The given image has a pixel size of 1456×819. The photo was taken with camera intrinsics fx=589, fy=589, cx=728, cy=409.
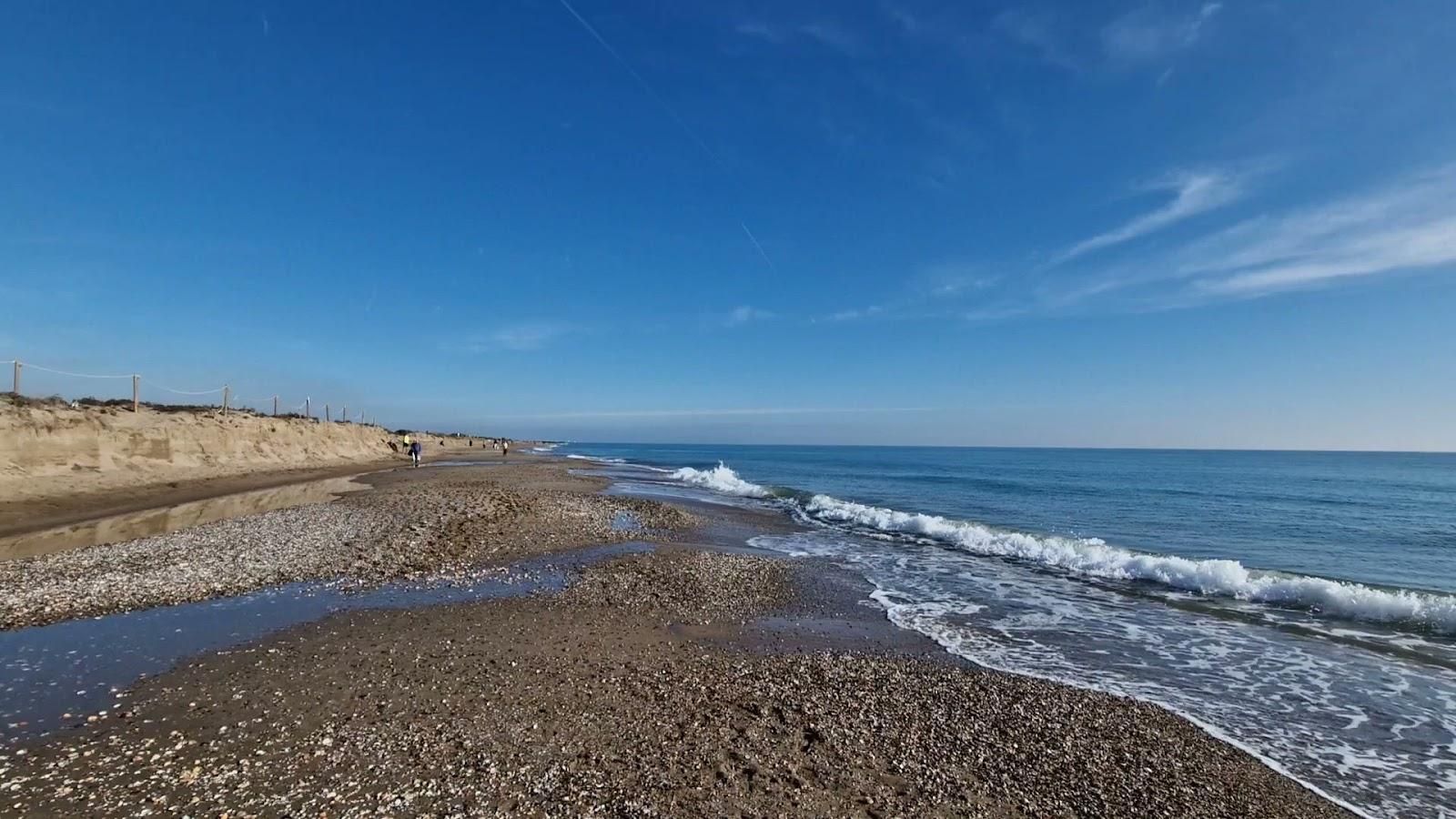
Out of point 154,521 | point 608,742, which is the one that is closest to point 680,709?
point 608,742

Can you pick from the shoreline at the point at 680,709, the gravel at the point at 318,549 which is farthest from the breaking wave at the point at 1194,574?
the gravel at the point at 318,549

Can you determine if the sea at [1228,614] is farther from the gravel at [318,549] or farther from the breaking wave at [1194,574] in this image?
the gravel at [318,549]

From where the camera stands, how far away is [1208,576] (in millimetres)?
16188

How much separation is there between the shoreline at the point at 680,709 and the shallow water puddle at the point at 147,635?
0.45 metres

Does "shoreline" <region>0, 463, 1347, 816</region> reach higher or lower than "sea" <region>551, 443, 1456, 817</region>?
higher

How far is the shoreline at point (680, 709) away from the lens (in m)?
5.68

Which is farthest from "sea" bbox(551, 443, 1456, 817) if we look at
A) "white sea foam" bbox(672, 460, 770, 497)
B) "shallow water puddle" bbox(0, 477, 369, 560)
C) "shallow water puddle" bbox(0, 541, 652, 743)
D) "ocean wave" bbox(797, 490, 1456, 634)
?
"shallow water puddle" bbox(0, 477, 369, 560)

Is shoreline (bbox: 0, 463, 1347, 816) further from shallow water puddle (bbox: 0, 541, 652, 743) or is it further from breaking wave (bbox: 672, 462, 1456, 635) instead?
breaking wave (bbox: 672, 462, 1456, 635)

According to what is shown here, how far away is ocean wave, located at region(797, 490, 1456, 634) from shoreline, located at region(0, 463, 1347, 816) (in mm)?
10183

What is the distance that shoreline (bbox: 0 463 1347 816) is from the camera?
5676 millimetres

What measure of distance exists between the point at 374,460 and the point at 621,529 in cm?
4800

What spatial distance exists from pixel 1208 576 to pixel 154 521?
107 ft

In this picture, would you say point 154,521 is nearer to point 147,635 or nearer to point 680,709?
point 147,635

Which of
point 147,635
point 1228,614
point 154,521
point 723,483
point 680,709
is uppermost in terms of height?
point 154,521
